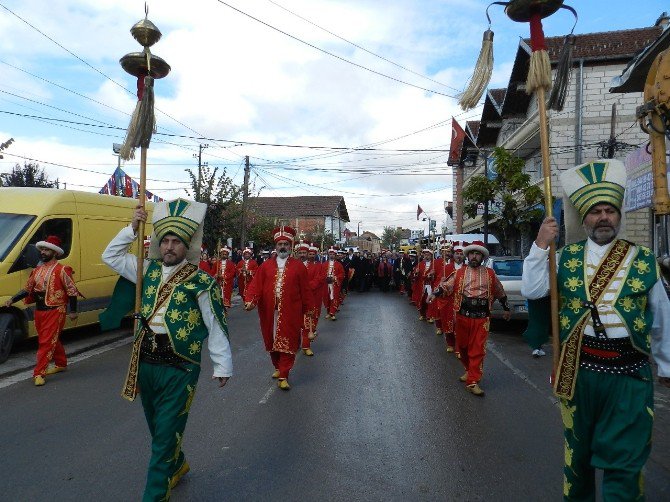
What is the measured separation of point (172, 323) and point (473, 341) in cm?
447

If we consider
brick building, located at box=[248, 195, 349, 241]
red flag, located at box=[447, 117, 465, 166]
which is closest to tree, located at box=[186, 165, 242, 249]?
red flag, located at box=[447, 117, 465, 166]

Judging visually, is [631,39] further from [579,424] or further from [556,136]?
[579,424]

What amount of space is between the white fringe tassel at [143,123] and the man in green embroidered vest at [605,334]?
2728 mm

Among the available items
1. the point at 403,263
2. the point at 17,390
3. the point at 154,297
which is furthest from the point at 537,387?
the point at 403,263

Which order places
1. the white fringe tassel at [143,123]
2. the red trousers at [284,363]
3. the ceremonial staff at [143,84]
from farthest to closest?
the red trousers at [284,363] → the white fringe tassel at [143,123] → the ceremonial staff at [143,84]

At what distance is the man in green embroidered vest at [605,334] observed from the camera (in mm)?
2996

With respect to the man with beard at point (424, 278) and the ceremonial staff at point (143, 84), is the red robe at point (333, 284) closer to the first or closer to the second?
the man with beard at point (424, 278)

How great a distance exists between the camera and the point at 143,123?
4188mm

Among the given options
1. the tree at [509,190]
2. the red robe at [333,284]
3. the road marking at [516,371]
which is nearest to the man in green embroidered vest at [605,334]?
the road marking at [516,371]

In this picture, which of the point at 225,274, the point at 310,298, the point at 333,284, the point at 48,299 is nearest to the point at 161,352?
the point at 310,298

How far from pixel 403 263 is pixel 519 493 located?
22.5 meters

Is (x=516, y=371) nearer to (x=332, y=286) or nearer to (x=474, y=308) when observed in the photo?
(x=474, y=308)

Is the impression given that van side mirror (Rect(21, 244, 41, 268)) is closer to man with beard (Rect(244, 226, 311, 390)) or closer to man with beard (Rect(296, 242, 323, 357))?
man with beard (Rect(244, 226, 311, 390))

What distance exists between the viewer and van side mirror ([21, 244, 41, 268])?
8.51 m
